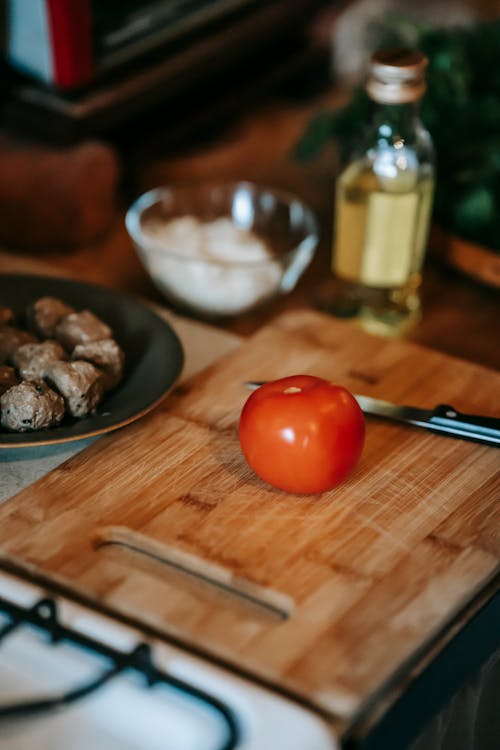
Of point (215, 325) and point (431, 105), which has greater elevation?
point (431, 105)

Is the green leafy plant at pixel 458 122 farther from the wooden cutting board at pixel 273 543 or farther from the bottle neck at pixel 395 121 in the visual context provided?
the wooden cutting board at pixel 273 543

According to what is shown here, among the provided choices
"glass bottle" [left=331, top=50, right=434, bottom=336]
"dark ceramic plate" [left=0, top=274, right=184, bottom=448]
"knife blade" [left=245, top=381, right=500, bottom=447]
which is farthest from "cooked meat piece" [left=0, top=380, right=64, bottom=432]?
"glass bottle" [left=331, top=50, right=434, bottom=336]

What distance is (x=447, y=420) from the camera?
2.92 ft

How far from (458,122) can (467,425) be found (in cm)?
53

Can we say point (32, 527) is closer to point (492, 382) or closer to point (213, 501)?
point (213, 501)

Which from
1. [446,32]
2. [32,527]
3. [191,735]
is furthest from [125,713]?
[446,32]

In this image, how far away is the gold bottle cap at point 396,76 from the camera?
100 cm

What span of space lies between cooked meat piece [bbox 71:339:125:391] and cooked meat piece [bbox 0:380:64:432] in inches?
3.1

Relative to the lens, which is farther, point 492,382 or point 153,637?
point 492,382

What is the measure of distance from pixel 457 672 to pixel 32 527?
34 centimetres

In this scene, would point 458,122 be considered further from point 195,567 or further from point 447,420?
point 195,567

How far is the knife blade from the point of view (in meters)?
0.88

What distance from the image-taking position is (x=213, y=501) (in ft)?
2.65

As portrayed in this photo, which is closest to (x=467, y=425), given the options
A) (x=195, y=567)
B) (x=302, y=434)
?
(x=302, y=434)
